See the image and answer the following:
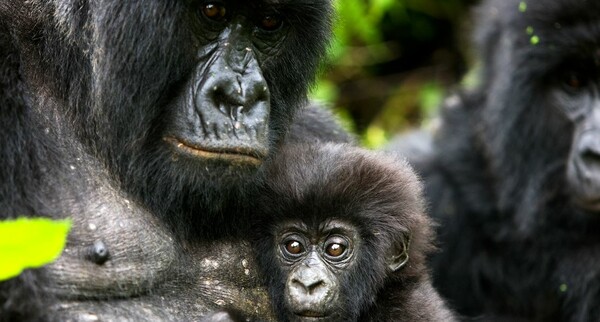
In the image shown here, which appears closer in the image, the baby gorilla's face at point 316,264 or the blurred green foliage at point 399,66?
the baby gorilla's face at point 316,264

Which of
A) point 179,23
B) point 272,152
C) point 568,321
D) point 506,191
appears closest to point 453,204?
point 506,191

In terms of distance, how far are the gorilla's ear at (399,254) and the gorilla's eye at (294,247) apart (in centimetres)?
34

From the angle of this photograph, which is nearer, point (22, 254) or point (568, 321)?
point (22, 254)

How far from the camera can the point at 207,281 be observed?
9.87 feet

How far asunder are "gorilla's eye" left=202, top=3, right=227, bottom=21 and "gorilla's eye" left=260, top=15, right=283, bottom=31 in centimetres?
14

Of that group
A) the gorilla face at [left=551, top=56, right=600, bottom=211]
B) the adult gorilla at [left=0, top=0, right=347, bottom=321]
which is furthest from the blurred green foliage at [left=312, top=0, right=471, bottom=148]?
the adult gorilla at [left=0, top=0, right=347, bottom=321]

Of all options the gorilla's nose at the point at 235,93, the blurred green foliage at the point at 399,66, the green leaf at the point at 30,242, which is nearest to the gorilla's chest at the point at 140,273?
the gorilla's nose at the point at 235,93

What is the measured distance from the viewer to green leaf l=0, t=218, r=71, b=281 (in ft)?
4.08

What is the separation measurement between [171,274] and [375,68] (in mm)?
5026

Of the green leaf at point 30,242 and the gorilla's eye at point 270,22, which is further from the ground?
the gorilla's eye at point 270,22

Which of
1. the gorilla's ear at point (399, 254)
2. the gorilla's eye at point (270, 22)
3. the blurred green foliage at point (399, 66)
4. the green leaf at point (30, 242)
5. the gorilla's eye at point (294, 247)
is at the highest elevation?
the blurred green foliage at point (399, 66)

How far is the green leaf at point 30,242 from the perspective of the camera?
124cm

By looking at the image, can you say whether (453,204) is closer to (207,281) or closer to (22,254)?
(207,281)

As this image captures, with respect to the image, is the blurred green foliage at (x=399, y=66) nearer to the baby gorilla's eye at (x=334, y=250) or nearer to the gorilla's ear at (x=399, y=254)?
the gorilla's ear at (x=399, y=254)
